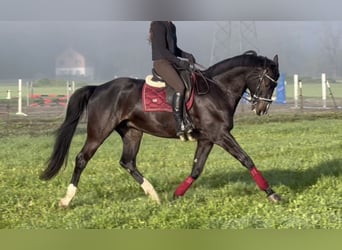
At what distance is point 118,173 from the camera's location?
687 cm

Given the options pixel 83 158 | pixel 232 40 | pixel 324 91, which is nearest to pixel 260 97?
pixel 232 40

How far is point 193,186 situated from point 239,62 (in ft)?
4.99

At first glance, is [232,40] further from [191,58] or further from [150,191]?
[150,191]

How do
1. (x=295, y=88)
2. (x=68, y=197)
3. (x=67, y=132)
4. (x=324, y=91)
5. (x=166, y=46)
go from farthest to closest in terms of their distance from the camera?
(x=324, y=91)
(x=295, y=88)
(x=67, y=132)
(x=68, y=197)
(x=166, y=46)

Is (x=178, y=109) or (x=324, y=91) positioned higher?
(x=324, y=91)

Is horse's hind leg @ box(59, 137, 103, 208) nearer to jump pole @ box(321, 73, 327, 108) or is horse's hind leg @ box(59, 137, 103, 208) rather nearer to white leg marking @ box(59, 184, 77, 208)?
white leg marking @ box(59, 184, 77, 208)

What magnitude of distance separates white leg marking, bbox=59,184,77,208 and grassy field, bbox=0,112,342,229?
7 cm

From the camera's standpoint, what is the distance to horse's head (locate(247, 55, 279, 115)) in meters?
5.42

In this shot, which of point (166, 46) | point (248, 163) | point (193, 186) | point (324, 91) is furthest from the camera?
point (324, 91)

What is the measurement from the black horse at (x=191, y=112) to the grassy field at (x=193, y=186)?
0.97 ft

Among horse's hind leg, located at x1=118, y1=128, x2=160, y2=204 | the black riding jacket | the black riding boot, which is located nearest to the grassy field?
horse's hind leg, located at x1=118, y1=128, x2=160, y2=204

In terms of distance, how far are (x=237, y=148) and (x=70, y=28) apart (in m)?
1.90

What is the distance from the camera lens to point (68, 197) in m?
5.44
